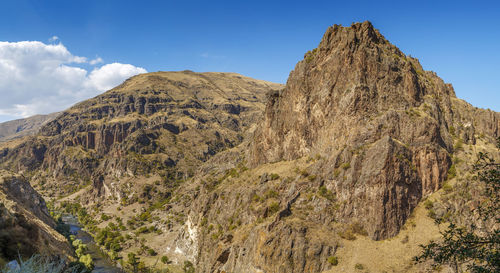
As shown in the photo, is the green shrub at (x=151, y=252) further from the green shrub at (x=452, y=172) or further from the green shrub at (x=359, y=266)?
the green shrub at (x=452, y=172)

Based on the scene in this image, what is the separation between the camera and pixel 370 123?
226 ft

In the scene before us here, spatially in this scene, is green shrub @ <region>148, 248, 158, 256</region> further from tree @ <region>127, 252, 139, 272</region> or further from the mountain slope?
the mountain slope

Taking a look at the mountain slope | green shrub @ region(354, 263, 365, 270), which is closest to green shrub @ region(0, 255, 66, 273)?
the mountain slope

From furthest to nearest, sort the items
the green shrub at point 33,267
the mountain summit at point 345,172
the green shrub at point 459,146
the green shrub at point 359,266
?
the green shrub at point 459,146 → the mountain summit at point 345,172 → the green shrub at point 359,266 → the green shrub at point 33,267

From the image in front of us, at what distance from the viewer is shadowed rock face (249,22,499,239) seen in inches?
2311

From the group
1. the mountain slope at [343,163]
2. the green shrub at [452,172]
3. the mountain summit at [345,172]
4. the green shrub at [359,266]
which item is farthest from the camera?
the green shrub at [452,172]

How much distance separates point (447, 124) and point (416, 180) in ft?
70.4

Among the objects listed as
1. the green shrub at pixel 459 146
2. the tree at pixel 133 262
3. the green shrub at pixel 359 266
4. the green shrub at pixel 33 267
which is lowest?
the tree at pixel 133 262

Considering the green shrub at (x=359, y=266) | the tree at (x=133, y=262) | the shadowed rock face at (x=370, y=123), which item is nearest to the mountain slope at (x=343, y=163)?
the shadowed rock face at (x=370, y=123)

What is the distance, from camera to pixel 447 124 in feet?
226

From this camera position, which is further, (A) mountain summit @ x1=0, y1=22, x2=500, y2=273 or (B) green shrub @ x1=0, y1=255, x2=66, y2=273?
(A) mountain summit @ x1=0, y1=22, x2=500, y2=273

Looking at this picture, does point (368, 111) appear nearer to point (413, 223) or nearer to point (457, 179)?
point (457, 179)

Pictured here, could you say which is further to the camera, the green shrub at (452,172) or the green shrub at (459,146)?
the green shrub at (459,146)

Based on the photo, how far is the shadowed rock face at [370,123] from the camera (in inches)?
2311
